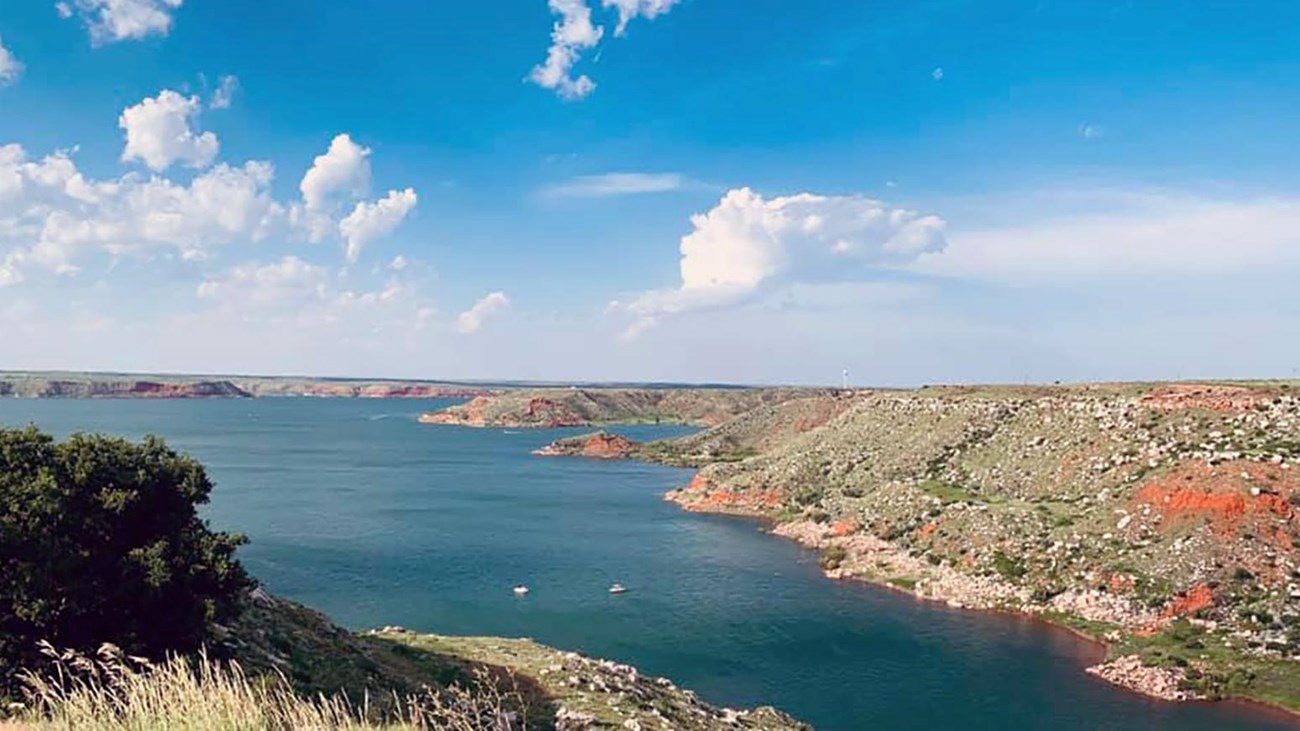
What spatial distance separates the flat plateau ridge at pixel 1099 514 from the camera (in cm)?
5184

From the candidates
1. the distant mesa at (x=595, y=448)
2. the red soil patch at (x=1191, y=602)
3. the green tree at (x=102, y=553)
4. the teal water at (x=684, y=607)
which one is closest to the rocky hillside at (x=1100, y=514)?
the red soil patch at (x=1191, y=602)

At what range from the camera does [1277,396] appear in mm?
74750

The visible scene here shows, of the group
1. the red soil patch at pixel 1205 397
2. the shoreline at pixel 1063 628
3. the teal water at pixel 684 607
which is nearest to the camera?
the shoreline at pixel 1063 628

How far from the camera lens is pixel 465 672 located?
34812 mm

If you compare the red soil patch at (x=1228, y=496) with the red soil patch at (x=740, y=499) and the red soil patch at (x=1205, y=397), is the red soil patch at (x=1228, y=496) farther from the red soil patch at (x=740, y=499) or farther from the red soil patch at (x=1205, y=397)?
the red soil patch at (x=740, y=499)

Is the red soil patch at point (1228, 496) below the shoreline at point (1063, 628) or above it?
above

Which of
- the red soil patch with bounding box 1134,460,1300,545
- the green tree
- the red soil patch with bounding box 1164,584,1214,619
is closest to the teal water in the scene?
the red soil patch with bounding box 1164,584,1214,619

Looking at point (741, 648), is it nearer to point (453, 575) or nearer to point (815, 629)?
point (815, 629)

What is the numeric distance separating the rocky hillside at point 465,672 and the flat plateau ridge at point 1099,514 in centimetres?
2875

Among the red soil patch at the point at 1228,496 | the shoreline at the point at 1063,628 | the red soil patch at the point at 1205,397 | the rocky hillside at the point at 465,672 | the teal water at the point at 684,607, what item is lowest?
the teal water at the point at 684,607

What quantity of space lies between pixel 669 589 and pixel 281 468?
101998 mm

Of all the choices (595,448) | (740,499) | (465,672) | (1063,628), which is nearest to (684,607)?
(1063,628)

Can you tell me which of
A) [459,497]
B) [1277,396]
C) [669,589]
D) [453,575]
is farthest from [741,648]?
[459,497]

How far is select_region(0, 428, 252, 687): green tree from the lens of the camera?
23.8 m
